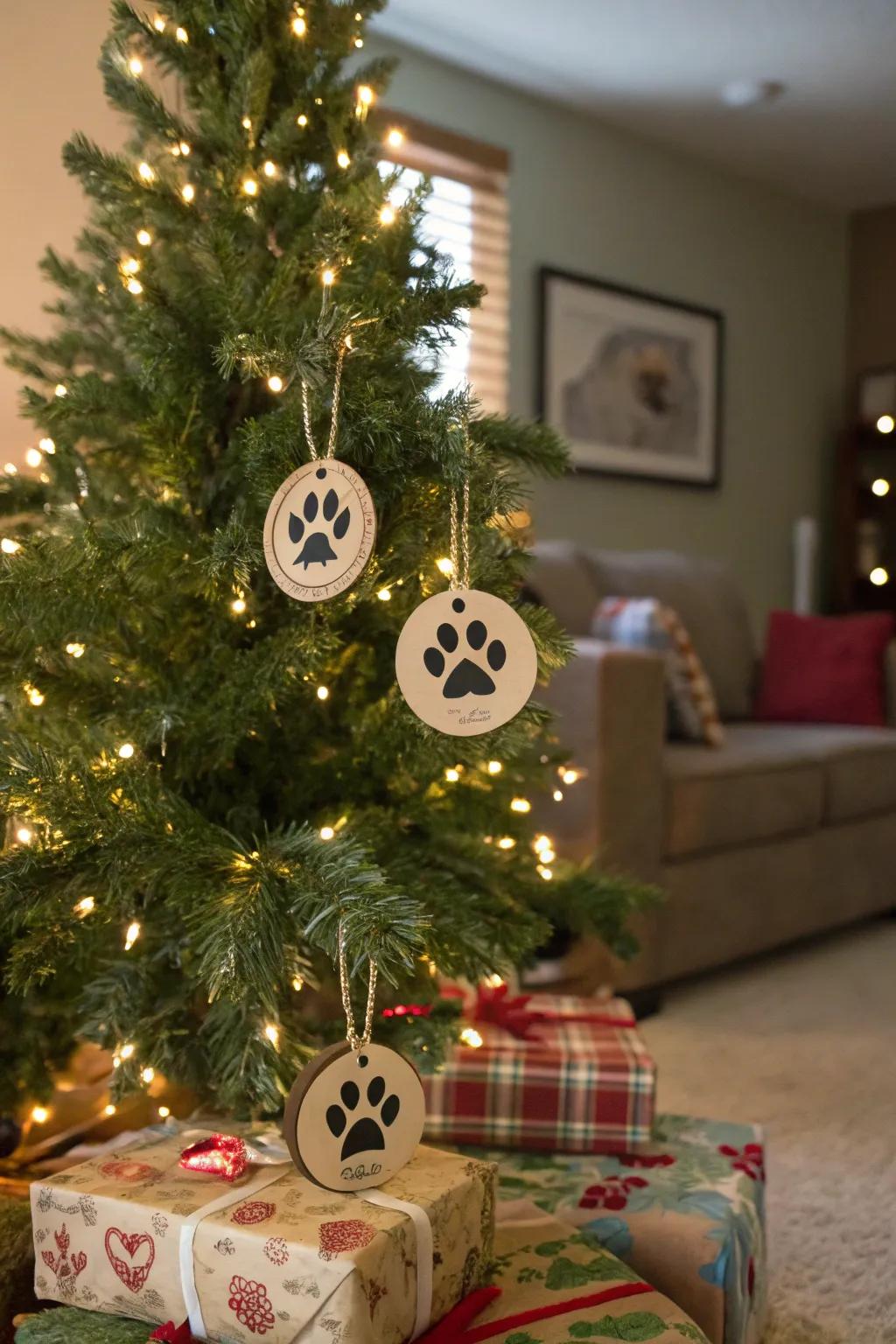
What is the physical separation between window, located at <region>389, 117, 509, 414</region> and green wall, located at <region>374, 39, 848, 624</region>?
69 millimetres

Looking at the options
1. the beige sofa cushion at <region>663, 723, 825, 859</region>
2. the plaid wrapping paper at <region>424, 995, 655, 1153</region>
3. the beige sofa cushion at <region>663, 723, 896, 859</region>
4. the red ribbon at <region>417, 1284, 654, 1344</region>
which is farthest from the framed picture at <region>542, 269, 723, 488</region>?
the red ribbon at <region>417, 1284, 654, 1344</region>

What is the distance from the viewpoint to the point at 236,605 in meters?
1.04

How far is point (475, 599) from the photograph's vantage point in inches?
35.1

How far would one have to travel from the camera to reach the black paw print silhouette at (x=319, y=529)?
89 cm

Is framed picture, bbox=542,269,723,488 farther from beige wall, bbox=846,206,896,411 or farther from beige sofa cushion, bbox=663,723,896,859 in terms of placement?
beige sofa cushion, bbox=663,723,896,859

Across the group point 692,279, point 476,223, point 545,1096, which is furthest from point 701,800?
point 692,279

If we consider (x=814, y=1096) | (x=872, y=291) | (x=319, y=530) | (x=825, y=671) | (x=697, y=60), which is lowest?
(x=814, y=1096)

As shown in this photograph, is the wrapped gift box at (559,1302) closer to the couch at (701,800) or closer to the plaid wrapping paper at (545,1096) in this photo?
the plaid wrapping paper at (545,1096)

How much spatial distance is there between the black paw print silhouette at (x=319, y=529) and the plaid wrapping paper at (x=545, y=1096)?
0.63m

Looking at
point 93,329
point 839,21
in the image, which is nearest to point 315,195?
point 93,329

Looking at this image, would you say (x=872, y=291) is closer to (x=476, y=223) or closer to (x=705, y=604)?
(x=476, y=223)

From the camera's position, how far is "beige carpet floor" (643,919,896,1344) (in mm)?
1381

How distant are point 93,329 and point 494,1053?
2.97 feet

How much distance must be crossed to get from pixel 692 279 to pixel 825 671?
180 centimetres
